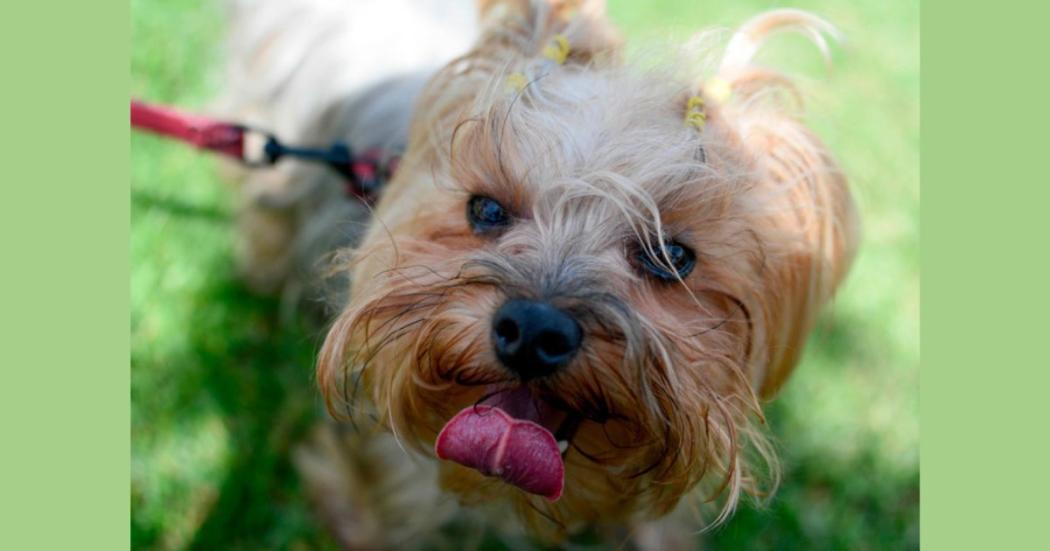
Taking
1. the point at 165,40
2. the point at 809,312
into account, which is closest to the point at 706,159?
the point at 809,312

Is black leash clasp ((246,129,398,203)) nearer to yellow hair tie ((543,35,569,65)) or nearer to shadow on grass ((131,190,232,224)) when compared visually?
yellow hair tie ((543,35,569,65))

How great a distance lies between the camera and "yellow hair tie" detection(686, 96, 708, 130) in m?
2.12

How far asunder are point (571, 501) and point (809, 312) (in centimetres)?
81

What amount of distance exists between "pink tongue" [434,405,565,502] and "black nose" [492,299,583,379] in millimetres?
134

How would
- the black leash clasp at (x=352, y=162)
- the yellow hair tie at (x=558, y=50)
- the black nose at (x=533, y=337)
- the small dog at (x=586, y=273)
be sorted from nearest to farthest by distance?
the black nose at (x=533, y=337)
the small dog at (x=586, y=273)
the yellow hair tie at (x=558, y=50)
the black leash clasp at (x=352, y=162)

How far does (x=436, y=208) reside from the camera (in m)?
2.19

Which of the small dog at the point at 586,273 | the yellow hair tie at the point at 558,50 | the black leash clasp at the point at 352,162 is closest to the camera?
the small dog at the point at 586,273

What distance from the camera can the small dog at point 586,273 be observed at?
186 cm

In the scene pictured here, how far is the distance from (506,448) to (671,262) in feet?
1.88

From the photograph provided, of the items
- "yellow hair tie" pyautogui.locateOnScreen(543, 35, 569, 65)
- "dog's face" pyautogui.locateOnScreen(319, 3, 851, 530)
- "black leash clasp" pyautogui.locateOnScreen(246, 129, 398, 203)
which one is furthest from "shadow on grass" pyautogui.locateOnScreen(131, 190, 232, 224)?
"yellow hair tie" pyautogui.locateOnScreen(543, 35, 569, 65)

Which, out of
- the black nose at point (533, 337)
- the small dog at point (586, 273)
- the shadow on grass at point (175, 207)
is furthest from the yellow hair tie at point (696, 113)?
the shadow on grass at point (175, 207)

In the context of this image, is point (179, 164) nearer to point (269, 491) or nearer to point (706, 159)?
point (269, 491)

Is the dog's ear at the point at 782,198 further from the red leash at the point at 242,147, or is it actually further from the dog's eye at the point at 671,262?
the red leash at the point at 242,147

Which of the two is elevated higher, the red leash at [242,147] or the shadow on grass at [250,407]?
the red leash at [242,147]
